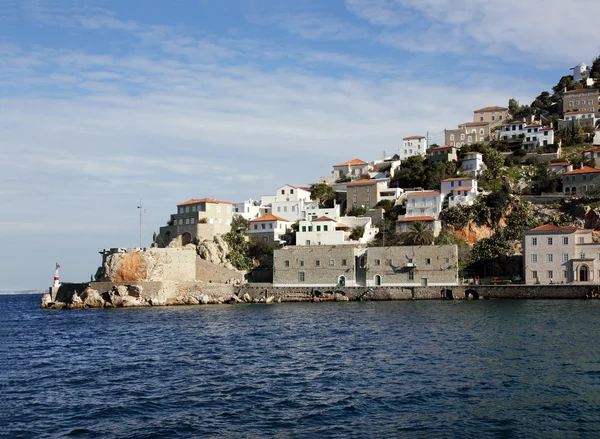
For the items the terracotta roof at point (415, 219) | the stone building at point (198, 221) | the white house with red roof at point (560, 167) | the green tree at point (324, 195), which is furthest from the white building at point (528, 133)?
the stone building at point (198, 221)

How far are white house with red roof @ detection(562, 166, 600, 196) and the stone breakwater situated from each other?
21.6 meters

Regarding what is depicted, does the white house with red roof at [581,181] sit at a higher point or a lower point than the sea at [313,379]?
higher

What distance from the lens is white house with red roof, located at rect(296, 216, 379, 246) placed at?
2926 inches

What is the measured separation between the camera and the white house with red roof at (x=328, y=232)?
7431 centimetres

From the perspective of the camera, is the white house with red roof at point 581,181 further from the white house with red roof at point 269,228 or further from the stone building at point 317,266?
the white house with red roof at point 269,228

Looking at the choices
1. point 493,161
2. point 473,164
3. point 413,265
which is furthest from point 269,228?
point 493,161

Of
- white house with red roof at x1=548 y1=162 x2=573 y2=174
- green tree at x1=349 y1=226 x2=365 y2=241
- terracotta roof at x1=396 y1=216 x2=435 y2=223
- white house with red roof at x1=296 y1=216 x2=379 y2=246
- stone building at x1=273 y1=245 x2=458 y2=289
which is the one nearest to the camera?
stone building at x1=273 y1=245 x2=458 y2=289

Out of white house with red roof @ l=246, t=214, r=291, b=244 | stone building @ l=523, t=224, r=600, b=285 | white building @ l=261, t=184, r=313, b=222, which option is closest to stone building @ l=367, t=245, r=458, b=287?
stone building @ l=523, t=224, r=600, b=285

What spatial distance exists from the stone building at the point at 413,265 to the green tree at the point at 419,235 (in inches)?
194

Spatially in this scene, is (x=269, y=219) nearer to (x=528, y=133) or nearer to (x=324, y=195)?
(x=324, y=195)

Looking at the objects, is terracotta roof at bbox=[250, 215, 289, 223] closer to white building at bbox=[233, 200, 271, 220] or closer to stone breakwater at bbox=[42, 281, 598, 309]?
white building at bbox=[233, 200, 271, 220]

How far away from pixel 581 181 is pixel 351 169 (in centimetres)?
3581

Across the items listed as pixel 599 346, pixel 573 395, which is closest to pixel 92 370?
pixel 573 395

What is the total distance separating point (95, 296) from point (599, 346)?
5073 cm
